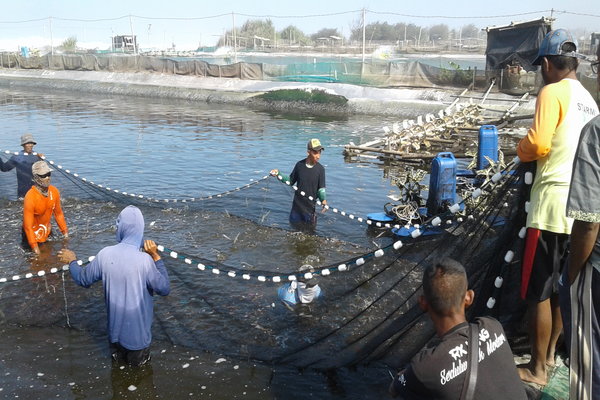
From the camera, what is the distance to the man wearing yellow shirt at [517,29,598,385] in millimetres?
3473

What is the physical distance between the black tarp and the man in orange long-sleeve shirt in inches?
850

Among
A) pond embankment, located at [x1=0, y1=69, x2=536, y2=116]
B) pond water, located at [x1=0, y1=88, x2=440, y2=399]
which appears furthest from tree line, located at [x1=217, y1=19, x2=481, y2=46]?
pond water, located at [x1=0, y1=88, x2=440, y2=399]

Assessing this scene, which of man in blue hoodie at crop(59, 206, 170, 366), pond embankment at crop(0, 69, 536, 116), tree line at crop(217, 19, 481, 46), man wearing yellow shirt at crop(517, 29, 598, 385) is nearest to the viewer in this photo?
man wearing yellow shirt at crop(517, 29, 598, 385)

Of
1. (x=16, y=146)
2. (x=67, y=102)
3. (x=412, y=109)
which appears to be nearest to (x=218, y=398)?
(x=16, y=146)

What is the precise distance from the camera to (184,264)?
6.19 metres

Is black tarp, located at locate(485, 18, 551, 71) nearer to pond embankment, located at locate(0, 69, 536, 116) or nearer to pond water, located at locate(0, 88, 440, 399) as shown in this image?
pond embankment, located at locate(0, 69, 536, 116)

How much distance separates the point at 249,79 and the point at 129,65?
39.3 ft

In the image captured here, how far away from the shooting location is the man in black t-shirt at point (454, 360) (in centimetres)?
230

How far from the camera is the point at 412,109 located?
27.7 m

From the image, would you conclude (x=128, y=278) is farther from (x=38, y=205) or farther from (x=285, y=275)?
(x=38, y=205)

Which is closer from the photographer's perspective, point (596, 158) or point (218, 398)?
point (596, 158)

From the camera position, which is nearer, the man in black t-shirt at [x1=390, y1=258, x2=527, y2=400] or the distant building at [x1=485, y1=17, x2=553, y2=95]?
the man in black t-shirt at [x1=390, y1=258, x2=527, y2=400]

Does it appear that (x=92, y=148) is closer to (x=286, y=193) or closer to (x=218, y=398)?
(x=286, y=193)

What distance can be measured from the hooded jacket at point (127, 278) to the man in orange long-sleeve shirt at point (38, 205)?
10.3 feet
